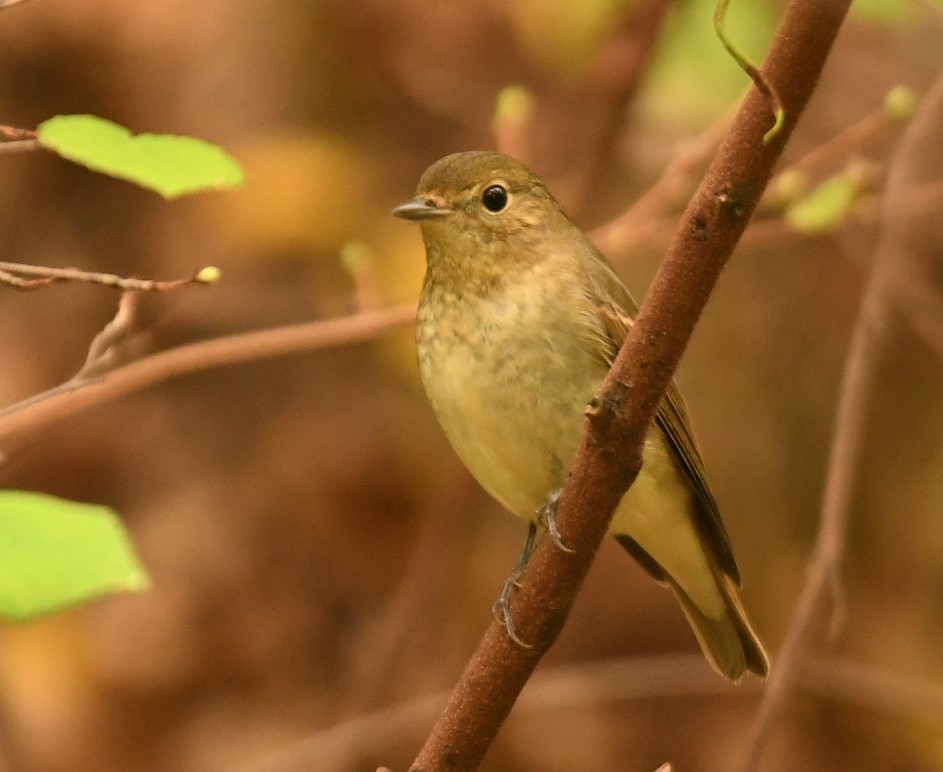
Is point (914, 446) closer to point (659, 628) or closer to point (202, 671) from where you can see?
point (659, 628)

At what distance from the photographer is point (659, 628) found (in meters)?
5.52

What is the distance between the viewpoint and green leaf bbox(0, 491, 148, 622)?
1191mm

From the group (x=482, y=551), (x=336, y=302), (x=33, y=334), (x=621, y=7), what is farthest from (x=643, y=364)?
(x=33, y=334)

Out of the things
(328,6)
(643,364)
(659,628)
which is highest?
(643,364)

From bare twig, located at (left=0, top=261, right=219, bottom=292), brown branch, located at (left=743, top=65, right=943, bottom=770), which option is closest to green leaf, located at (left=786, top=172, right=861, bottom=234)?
brown branch, located at (left=743, top=65, right=943, bottom=770)

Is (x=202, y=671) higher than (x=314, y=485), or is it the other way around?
(x=314, y=485)

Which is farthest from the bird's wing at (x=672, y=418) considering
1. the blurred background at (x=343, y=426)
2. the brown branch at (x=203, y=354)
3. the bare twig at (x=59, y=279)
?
the blurred background at (x=343, y=426)

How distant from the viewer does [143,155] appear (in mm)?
1624

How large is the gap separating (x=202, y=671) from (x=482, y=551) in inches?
49.5

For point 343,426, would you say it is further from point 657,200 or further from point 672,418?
point 672,418

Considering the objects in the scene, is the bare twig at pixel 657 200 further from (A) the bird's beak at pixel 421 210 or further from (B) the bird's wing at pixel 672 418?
(A) the bird's beak at pixel 421 210

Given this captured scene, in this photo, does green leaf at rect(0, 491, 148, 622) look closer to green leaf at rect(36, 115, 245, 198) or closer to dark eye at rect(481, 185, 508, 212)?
A: green leaf at rect(36, 115, 245, 198)

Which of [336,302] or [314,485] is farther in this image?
[314,485]

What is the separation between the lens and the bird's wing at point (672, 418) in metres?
2.83
